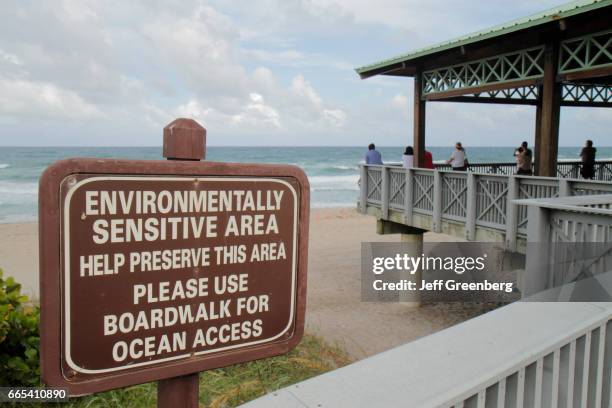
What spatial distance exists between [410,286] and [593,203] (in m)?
9.70

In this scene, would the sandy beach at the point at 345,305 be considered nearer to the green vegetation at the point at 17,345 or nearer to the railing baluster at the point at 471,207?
the railing baluster at the point at 471,207

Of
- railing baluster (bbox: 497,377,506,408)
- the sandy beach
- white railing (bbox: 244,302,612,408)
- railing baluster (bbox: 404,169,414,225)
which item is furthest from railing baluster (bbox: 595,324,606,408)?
railing baluster (bbox: 404,169,414,225)

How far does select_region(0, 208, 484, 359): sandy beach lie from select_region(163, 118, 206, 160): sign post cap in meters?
8.75

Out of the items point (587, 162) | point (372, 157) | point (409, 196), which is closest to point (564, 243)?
point (409, 196)

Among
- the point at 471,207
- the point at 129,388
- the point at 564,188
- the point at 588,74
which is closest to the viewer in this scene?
the point at 129,388

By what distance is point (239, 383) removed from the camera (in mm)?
6562

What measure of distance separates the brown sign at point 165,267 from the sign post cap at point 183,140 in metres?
0.07

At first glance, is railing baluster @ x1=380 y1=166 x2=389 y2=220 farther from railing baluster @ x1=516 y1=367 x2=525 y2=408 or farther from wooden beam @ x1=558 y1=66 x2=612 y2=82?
railing baluster @ x1=516 y1=367 x2=525 y2=408

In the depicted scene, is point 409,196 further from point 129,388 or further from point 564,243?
point 129,388

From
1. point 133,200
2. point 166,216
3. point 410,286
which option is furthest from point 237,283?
point 410,286

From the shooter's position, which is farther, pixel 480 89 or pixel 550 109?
pixel 480 89

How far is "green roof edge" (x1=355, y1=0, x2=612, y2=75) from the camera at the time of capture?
794 cm

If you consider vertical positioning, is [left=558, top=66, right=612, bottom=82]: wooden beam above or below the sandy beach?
above

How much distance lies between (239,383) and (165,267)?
532 centimetres
